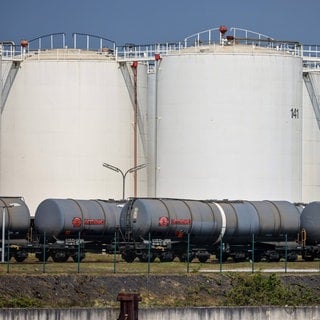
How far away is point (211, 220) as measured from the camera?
6538 cm

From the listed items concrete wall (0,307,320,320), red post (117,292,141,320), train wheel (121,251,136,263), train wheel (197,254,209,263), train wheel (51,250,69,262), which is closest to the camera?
red post (117,292,141,320)

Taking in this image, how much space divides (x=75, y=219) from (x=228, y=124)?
18.8m

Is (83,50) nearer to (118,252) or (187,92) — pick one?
(187,92)

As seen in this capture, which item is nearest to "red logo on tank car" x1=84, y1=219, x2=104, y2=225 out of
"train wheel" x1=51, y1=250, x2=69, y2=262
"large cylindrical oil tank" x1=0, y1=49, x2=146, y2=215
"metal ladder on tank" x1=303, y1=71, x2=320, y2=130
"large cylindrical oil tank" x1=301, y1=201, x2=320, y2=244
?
"train wheel" x1=51, y1=250, x2=69, y2=262

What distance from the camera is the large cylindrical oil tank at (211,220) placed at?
208 feet

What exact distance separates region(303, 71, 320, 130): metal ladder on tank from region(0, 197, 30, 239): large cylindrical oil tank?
2949 cm

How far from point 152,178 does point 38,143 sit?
24.9ft

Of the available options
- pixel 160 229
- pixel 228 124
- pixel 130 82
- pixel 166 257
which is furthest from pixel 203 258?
pixel 130 82

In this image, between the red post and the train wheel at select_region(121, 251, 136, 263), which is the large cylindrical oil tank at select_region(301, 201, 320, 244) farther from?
the red post

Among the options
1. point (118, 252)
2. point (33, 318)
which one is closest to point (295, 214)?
point (118, 252)

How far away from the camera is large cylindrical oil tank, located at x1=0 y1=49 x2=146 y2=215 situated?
85125 mm

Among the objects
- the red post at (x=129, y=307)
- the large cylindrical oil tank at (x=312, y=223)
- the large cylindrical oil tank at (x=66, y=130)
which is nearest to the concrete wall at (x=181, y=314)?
the red post at (x=129, y=307)

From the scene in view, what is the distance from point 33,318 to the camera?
40.6 m

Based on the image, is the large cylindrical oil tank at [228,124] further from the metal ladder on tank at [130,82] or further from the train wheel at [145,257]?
the train wheel at [145,257]
